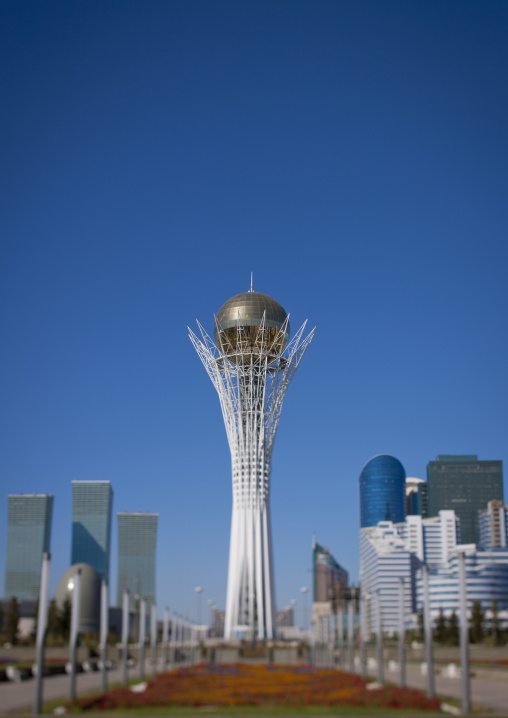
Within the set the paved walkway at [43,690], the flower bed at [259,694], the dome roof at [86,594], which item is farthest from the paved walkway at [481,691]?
the dome roof at [86,594]

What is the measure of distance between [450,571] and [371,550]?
1570 inches

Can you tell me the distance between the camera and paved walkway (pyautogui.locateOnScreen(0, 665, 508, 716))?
85.3 ft

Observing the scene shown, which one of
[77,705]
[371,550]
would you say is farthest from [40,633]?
[371,550]

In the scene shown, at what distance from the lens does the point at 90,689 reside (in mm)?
32219

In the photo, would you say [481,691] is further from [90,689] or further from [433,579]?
[433,579]

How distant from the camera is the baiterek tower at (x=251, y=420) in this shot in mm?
76750

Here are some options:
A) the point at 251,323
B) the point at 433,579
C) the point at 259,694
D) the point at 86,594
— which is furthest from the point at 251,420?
the point at 433,579

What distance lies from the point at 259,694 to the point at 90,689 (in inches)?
299

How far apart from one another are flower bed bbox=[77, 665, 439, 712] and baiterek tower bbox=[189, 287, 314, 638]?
135 ft

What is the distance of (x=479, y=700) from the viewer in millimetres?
28359

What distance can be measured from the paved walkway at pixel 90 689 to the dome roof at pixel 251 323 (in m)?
42.7

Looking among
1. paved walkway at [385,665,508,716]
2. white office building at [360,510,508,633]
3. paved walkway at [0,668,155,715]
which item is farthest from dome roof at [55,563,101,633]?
paved walkway at [385,665,508,716]

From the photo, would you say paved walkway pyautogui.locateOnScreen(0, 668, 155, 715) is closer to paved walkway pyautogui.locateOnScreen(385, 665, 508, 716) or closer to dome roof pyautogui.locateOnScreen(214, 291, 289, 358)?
paved walkway pyautogui.locateOnScreen(385, 665, 508, 716)

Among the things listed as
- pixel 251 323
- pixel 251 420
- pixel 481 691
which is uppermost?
pixel 251 323
